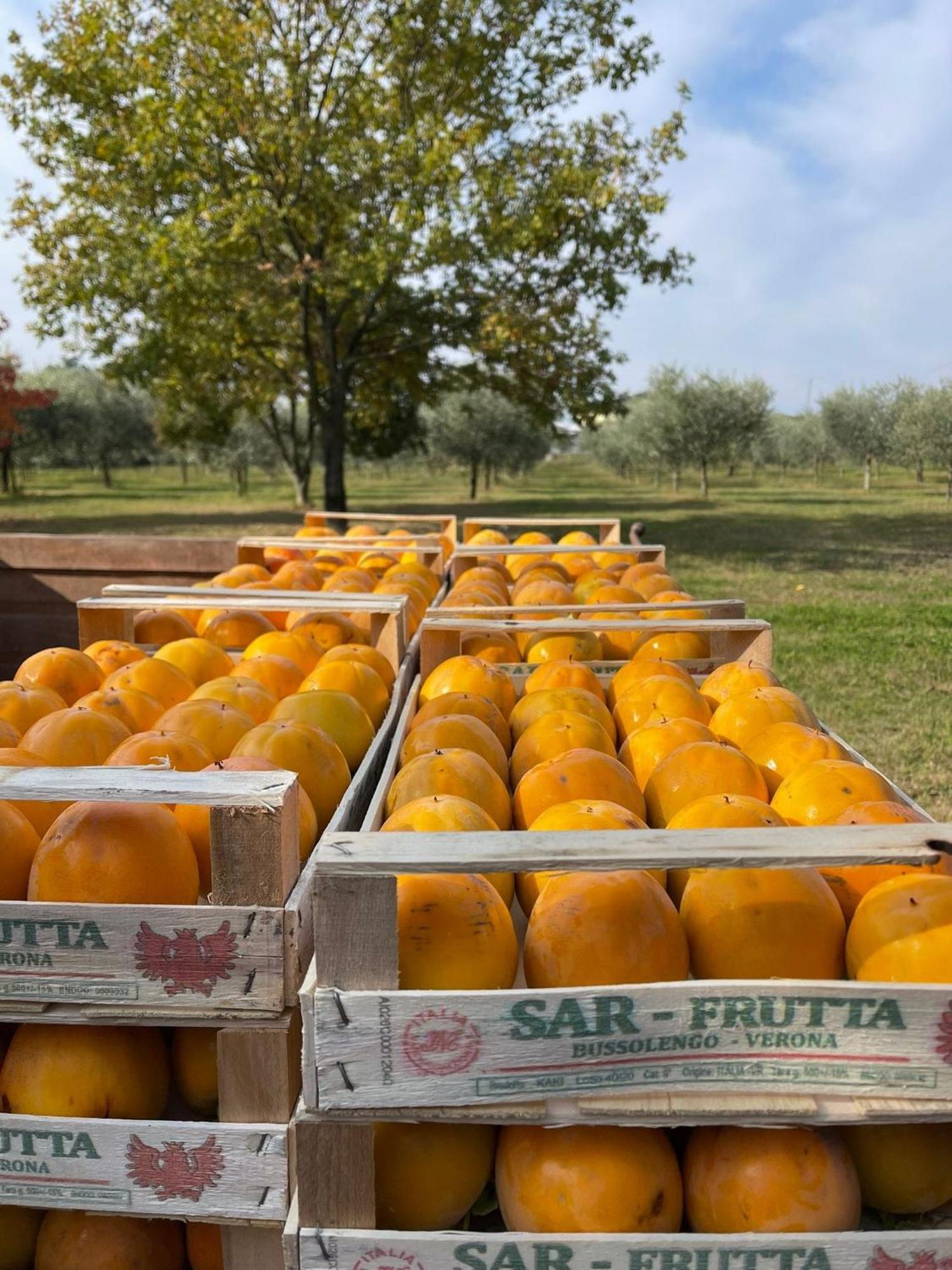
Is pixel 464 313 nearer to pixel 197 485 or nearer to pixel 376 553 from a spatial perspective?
pixel 376 553

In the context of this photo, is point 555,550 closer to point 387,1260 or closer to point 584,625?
point 584,625

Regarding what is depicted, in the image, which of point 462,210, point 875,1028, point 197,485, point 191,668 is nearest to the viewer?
point 875,1028

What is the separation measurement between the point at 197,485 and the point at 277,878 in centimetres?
5222

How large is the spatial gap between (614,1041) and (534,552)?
164 inches

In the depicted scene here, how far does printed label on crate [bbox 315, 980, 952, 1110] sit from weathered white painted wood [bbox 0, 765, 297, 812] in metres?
0.32

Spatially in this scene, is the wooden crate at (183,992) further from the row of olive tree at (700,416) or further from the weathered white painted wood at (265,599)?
the row of olive tree at (700,416)

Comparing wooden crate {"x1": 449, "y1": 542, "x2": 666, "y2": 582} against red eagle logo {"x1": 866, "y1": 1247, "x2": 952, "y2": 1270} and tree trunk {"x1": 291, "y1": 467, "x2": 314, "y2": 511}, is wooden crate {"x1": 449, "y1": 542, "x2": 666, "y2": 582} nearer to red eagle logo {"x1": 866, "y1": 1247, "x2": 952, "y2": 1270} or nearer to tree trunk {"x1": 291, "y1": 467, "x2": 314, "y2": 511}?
red eagle logo {"x1": 866, "y1": 1247, "x2": 952, "y2": 1270}

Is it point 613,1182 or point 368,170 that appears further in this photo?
point 368,170

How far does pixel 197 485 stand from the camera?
2014 inches

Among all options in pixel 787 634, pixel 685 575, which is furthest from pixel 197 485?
pixel 787 634

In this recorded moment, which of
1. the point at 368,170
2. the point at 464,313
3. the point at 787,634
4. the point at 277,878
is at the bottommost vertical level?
the point at 787,634

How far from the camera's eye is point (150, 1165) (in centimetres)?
160

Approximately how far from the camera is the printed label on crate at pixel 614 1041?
54.2 inches

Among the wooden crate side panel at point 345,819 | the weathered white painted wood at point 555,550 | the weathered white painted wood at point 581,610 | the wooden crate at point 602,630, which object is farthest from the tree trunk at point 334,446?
the wooden crate at point 602,630
